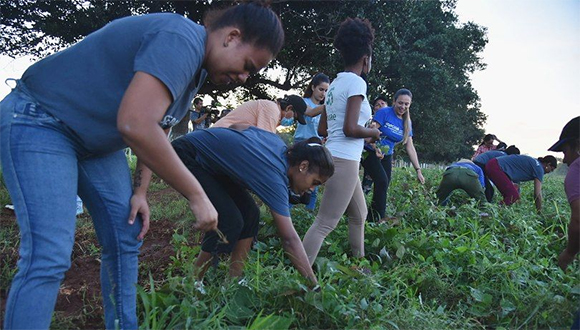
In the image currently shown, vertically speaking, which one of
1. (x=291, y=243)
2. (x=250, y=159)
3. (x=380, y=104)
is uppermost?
(x=380, y=104)

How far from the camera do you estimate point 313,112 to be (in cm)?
485

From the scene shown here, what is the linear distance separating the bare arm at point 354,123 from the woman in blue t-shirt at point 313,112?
1547 mm

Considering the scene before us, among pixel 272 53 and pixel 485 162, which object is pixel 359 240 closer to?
pixel 272 53

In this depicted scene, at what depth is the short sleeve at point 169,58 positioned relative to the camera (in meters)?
1.37

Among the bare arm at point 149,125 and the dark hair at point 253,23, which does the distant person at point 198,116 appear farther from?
the bare arm at point 149,125

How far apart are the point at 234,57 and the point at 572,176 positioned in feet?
6.30

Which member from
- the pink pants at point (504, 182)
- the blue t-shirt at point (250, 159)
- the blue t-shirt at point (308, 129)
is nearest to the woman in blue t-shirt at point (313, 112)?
the blue t-shirt at point (308, 129)

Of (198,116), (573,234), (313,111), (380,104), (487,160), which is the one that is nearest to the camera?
(573,234)

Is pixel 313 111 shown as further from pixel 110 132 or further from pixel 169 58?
pixel 169 58

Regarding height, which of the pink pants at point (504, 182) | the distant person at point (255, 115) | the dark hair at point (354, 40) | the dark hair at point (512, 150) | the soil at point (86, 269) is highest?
the dark hair at point (354, 40)

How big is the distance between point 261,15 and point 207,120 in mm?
6534

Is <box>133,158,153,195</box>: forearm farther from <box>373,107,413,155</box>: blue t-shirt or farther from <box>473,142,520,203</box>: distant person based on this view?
<box>473,142,520,203</box>: distant person

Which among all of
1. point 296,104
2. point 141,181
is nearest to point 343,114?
point 296,104

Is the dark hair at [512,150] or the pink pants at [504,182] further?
the dark hair at [512,150]
